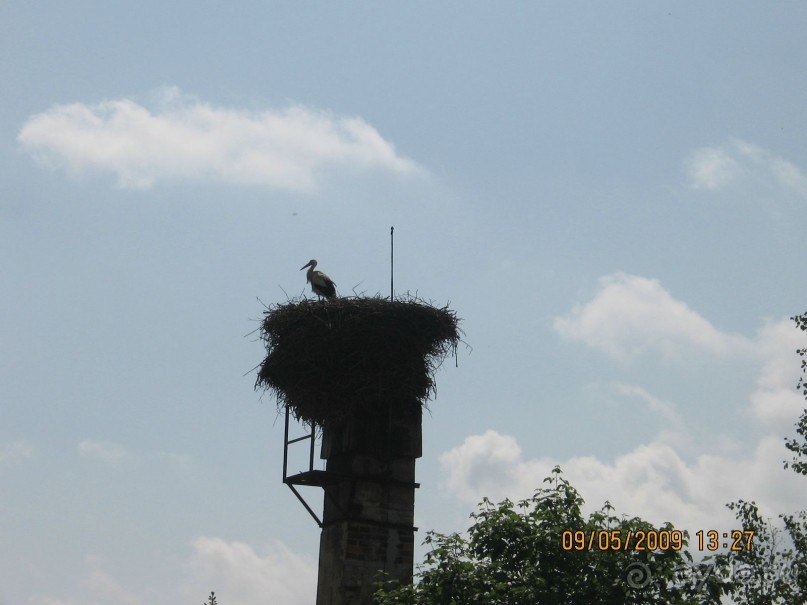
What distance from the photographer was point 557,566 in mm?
13273

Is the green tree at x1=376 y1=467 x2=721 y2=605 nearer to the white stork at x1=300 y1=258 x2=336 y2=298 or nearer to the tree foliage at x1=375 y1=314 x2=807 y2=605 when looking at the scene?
the tree foliage at x1=375 y1=314 x2=807 y2=605

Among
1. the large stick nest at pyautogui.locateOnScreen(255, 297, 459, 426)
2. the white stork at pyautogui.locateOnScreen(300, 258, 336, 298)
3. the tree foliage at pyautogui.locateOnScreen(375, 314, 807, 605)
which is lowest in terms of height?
the tree foliage at pyautogui.locateOnScreen(375, 314, 807, 605)

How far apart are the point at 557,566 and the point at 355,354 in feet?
18.0

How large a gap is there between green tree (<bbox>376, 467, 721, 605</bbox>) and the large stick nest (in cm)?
394

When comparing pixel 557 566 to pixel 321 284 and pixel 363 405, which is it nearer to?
pixel 363 405

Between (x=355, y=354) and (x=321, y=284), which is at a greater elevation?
(x=321, y=284)

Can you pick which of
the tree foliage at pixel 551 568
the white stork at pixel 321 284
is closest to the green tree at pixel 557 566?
the tree foliage at pixel 551 568

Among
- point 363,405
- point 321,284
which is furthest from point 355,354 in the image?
point 321,284

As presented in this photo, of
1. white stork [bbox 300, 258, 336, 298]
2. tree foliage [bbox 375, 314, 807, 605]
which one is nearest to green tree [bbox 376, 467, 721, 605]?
tree foliage [bbox 375, 314, 807, 605]

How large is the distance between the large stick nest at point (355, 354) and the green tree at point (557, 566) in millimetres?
3940

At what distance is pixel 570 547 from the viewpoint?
13.4 meters

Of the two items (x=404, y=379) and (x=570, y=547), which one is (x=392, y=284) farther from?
(x=570, y=547)

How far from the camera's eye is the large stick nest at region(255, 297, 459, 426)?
17.6m

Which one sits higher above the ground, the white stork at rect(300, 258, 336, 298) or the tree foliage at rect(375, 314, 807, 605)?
the white stork at rect(300, 258, 336, 298)
